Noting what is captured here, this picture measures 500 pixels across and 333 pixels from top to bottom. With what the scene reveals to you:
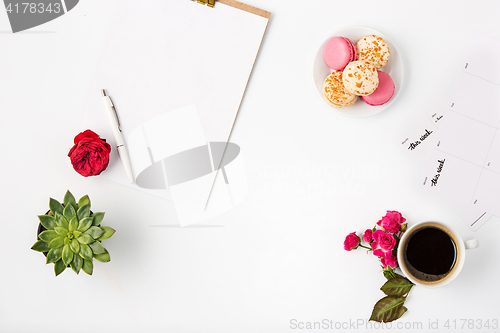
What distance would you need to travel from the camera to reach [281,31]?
0.72 m

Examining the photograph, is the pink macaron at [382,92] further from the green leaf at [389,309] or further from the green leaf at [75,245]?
the green leaf at [75,245]

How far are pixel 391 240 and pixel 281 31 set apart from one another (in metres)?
0.50

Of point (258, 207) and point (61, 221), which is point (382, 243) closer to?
point (258, 207)

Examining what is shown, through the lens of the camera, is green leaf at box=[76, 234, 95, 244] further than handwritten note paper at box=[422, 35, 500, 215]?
No

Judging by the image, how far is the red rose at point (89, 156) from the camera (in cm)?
65

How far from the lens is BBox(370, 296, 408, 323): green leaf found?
2.41ft

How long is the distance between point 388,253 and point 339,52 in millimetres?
424

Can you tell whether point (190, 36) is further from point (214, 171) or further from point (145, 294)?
point (145, 294)

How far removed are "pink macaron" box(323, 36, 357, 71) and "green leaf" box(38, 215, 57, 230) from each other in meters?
0.64

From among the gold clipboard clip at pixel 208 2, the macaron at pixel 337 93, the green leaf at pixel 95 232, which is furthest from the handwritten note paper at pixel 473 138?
the green leaf at pixel 95 232

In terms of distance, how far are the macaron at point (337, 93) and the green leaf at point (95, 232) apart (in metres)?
0.53

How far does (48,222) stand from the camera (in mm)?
634

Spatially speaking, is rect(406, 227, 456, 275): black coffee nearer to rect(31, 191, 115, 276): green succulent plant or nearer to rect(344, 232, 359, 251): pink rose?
rect(344, 232, 359, 251): pink rose

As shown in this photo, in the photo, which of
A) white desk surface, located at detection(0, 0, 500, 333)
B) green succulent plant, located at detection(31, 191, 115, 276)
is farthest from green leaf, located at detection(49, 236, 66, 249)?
white desk surface, located at detection(0, 0, 500, 333)
